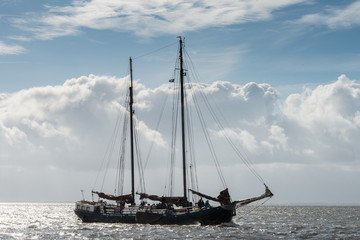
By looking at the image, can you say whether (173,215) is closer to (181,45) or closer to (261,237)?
(261,237)

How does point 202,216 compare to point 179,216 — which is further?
point 179,216

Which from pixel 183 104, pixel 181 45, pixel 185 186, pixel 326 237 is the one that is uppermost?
pixel 181 45

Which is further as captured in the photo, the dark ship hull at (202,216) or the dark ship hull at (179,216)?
the dark ship hull at (179,216)

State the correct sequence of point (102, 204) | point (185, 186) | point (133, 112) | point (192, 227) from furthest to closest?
point (133, 112), point (102, 204), point (185, 186), point (192, 227)

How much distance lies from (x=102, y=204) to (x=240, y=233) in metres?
28.1

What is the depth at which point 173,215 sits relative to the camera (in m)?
70.1

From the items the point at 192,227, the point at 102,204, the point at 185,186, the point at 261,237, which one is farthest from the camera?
the point at 102,204

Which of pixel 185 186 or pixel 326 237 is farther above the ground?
pixel 185 186

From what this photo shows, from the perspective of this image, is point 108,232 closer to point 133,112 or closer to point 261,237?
point 261,237

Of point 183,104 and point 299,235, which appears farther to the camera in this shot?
point 183,104

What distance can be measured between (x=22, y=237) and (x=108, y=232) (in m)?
10.1

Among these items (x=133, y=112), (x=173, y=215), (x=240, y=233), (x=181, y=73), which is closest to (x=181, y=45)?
(x=181, y=73)

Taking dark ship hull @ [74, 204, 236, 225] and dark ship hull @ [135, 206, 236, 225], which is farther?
dark ship hull @ [74, 204, 236, 225]

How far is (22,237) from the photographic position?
61312 mm
